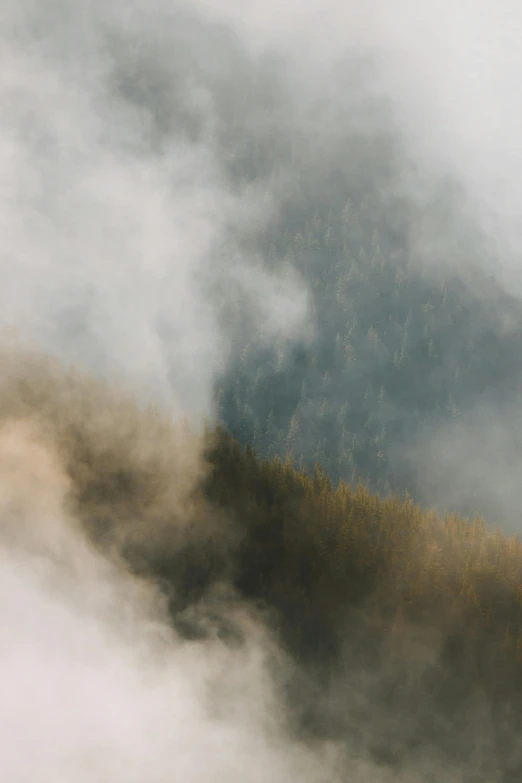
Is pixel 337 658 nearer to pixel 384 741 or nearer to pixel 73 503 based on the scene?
pixel 384 741

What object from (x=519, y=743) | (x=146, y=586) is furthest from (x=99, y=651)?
(x=519, y=743)

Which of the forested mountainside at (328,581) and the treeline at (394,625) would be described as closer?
the treeline at (394,625)

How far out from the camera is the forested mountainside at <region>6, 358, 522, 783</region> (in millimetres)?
84438

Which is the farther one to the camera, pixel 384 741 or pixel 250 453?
pixel 250 453

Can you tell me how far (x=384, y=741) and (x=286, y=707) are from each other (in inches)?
444

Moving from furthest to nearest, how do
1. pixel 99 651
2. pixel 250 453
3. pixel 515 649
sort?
1. pixel 250 453
2. pixel 99 651
3. pixel 515 649

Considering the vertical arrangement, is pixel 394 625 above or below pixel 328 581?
below

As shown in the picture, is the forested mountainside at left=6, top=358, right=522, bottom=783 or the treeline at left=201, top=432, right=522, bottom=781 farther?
the forested mountainside at left=6, top=358, right=522, bottom=783

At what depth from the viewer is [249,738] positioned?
88.8m

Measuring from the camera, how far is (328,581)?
86.9m

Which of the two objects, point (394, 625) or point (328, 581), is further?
point (328, 581)

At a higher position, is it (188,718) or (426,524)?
(426,524)

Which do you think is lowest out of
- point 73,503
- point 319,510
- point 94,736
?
point 94,736

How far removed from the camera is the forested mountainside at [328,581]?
84438mm
